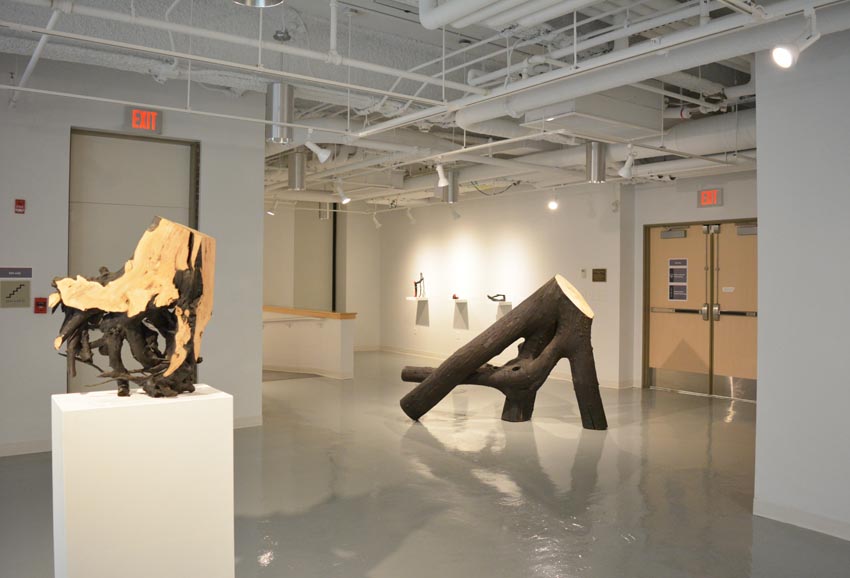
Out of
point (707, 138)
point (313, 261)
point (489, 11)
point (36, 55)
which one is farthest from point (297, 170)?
point (313, 261)

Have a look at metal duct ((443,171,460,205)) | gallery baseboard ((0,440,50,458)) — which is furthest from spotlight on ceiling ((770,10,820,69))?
metal duct ((443,171,460,205))

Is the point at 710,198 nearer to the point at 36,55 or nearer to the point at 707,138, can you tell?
the point at 707,138

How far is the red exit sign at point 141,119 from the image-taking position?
6.02 m

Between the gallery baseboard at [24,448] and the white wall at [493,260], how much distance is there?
6646mm

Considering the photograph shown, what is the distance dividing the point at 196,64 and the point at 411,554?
3.79 meters

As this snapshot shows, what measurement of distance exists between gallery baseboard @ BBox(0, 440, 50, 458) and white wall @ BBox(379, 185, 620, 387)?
21.8 feet

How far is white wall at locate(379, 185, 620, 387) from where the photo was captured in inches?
378

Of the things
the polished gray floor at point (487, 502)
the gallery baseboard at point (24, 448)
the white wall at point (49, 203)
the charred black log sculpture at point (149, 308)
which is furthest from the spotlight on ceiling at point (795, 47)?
the gallery baseboard at point (24, 448)

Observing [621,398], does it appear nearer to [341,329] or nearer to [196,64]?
[341,329]

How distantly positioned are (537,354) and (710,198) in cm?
328

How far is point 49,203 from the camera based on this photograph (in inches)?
224

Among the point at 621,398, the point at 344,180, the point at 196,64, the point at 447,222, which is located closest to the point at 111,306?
the point at 196,64

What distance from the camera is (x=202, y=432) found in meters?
2.87

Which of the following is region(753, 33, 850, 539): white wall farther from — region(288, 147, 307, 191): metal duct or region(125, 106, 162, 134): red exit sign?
region(288, 147, 307, 191): metal duct
